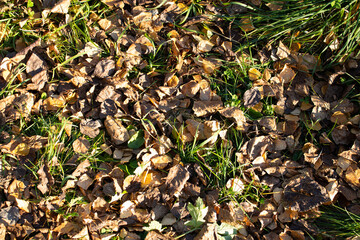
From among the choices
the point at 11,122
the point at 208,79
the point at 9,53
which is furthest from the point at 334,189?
the point at 9,53

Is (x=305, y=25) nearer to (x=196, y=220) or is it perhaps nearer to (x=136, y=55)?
(x=136, y=55)

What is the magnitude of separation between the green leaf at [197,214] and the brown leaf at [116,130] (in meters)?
0.64

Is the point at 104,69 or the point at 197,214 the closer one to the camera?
the point at 197,214

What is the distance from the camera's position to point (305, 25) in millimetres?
2562

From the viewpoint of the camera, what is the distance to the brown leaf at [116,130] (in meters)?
2.33

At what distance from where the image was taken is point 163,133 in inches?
91.9

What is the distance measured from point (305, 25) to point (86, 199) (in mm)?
1967

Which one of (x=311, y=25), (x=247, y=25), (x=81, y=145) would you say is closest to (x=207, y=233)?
(x=81, y=145)

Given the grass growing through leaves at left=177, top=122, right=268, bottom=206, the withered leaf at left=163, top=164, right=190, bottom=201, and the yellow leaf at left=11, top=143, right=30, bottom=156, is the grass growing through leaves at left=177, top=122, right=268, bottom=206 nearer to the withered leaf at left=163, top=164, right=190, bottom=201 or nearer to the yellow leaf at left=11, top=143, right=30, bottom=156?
the withered leaf at left=163, top=164, right=190, bottom=201

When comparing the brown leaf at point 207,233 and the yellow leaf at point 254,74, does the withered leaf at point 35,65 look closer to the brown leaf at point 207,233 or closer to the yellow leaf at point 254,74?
the yellow leaf at point 254,74

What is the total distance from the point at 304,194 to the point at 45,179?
1.64m

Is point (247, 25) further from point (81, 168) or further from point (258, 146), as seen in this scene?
point (81, 168)

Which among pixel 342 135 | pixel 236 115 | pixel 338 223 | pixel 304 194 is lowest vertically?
pixel 338 223

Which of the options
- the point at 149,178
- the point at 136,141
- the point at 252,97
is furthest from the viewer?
the point at 252,97
